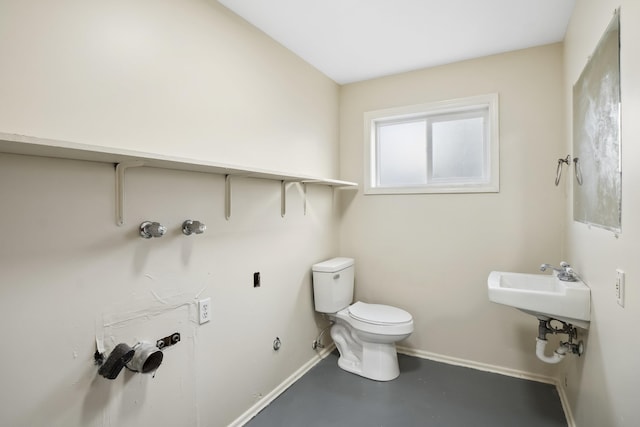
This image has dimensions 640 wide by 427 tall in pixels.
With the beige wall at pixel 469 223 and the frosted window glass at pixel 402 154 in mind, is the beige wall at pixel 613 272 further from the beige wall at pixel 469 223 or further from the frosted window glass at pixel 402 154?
the frosted window glass at pixel 402 154

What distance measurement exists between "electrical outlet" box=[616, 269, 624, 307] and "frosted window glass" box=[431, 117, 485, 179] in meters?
1.62

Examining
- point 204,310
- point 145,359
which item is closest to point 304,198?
point 204,310

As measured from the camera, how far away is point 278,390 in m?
2.28

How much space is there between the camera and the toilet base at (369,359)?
8.05 feet

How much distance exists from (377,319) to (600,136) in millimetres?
1678

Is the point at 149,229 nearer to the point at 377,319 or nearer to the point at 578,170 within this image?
the point at 377,319

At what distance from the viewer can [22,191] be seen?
110 centimetres

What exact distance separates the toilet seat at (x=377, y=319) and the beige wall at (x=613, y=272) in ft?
3.27

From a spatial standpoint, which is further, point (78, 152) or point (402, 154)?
point (402, 154)

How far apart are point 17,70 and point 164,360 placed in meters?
1.27

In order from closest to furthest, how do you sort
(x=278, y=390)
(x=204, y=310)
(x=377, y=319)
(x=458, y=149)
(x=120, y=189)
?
(x=120, y=189)
(x=204, y=310)
(x=278, y=390)
(x=377, y=319)
(x=458, y=149)

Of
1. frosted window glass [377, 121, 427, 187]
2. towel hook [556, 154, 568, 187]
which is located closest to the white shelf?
frosted window glass [377, 121, 427, 187]

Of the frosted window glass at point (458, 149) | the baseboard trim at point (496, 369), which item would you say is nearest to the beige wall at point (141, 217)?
the baseboard trim at point (496, 369)

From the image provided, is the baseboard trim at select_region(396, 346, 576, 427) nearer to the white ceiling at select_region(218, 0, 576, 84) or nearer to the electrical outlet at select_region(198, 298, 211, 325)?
the electrical outlet at select_region(198, 298, 211, 325)
